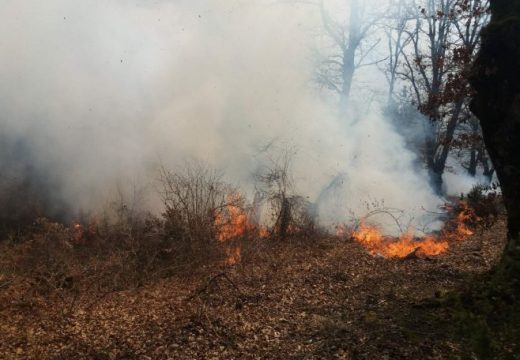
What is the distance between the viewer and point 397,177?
13734mm

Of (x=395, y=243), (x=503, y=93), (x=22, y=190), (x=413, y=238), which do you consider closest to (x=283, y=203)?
(x=395, y=243)

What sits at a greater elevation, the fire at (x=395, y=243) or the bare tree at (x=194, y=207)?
the bare tree at (x=194, y=207)

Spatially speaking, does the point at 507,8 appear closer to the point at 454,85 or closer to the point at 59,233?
the point at 454,85

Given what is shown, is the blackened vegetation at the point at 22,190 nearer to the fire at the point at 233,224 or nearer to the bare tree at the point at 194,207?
the bare tree at the point at 194,207

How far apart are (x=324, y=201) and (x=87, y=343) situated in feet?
27.2

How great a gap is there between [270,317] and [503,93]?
369 centimetres

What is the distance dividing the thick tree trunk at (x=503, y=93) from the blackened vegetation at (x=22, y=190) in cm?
973

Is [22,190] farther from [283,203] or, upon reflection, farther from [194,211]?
[283,203]

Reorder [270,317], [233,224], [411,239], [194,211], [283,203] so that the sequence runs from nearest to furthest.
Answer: [270,317] → [194,211] → [233,224] → [411,239] → [283,203]

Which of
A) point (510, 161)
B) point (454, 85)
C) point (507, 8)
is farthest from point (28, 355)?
point (507, 8)

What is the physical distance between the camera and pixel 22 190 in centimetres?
1107

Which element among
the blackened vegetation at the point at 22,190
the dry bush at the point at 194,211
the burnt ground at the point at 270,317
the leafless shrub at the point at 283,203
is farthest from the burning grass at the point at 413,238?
the blackened vegetation at the point at 22,190

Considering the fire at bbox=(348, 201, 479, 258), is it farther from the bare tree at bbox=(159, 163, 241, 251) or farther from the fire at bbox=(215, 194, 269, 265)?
the bare tree at bbox=(159, 163, 241, 251)

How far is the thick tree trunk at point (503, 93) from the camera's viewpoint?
16.1 ft
